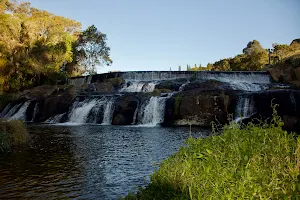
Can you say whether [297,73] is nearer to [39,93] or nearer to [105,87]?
[105,87]

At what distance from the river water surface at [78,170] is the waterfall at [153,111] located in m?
12.3

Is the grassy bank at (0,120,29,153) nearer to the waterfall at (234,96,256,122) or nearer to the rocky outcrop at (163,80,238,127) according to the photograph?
the rocky outcrop at (163,80,238,127)

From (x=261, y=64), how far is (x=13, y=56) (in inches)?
1535

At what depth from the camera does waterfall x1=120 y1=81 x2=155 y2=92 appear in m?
33.6

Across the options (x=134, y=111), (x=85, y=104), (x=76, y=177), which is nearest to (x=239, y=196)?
(x=76, y=177)

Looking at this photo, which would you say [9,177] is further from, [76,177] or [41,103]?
[41,103]

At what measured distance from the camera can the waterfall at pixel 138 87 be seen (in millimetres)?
33562

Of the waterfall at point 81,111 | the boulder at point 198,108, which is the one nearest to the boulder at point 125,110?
the waterfall at point 81,111

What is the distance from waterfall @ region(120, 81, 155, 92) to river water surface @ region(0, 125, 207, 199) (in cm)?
2046

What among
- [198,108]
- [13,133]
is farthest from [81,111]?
[13,133]

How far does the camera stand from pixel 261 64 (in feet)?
167

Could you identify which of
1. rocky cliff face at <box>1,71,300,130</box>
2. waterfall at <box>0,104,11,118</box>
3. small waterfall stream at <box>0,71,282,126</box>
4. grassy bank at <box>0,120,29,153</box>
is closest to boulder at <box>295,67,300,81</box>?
rocky cliff face at <box>1,71,300,130</box>

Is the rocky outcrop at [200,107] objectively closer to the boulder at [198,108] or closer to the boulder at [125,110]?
the boulder at [198,108]

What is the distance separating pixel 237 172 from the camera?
178 inches
